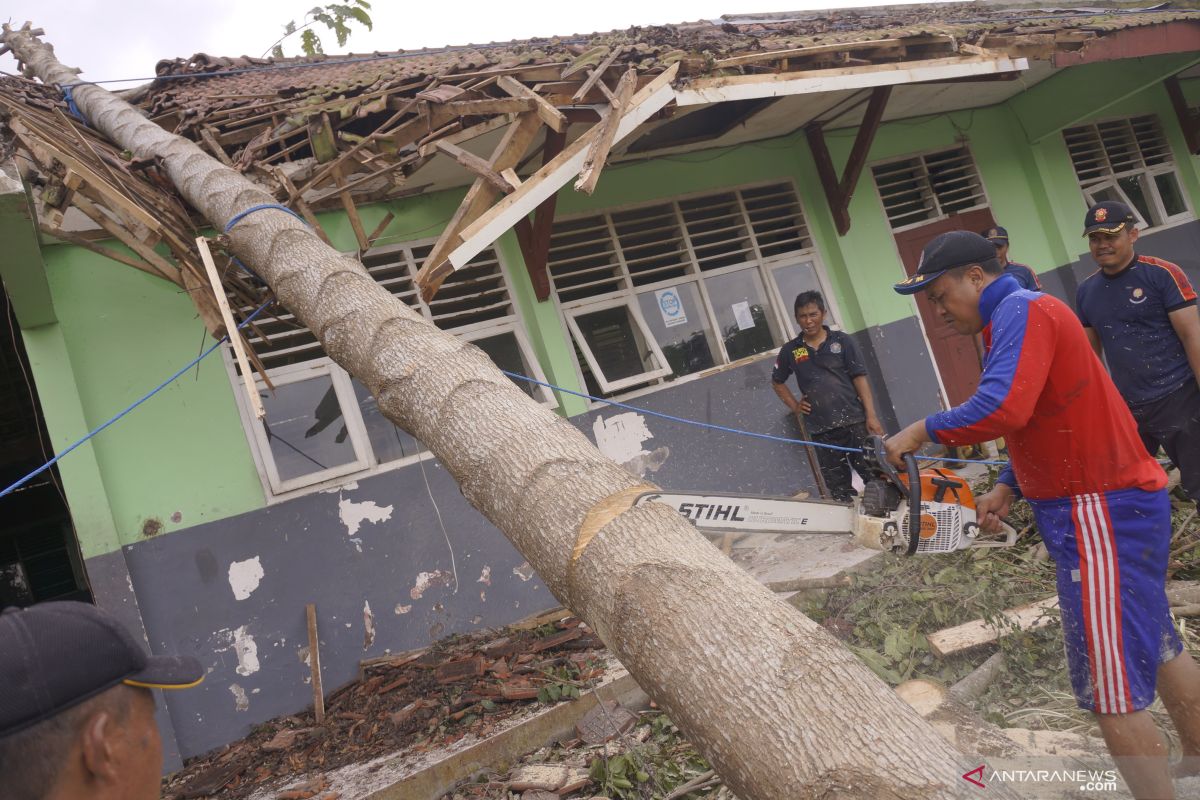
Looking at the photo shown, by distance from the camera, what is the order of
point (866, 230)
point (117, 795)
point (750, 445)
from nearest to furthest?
1. point (117, 795)
2. point (750, 445)
3. point (866, 230)

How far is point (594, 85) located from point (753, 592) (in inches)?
168

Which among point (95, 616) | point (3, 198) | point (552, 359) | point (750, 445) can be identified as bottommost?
point (750, 445)

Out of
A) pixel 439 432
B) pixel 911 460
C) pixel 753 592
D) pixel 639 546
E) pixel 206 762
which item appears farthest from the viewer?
pixel 206 762

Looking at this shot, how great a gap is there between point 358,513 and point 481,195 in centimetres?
245

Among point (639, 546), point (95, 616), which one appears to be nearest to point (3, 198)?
point (95, 616)

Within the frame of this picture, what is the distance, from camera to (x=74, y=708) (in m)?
1.23

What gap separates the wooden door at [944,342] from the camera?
26.3 ft

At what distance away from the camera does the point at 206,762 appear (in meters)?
4.86

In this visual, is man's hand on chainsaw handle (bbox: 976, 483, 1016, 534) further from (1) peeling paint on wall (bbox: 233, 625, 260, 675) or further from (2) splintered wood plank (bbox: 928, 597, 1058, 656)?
(1) peeling paint on wall (bbox: 233, 625, 260, 675)

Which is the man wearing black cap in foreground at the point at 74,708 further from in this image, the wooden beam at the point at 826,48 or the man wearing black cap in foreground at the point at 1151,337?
the wooden beam at the point at 826,48

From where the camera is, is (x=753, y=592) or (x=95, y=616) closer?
(x=95, y=616)

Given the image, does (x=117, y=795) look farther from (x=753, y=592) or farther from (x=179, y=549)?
(x=179, y=549)

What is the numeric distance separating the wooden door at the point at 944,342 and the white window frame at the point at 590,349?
3005 millimetres

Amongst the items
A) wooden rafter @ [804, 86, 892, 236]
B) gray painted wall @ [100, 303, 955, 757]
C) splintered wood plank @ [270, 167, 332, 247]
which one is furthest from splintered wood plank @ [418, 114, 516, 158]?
wooden rafter @ [804, 86, 892, 236]
